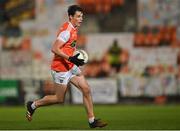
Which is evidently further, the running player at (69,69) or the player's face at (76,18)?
the player's face at (76,18)

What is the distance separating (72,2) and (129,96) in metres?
4.01

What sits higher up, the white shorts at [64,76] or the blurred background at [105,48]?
the white shorts at [64,76]

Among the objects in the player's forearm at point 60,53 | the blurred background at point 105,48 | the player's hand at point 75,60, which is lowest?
the blurred background at point 105,48

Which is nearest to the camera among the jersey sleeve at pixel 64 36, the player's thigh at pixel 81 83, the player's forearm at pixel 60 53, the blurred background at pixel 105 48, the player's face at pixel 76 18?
the player's forearm at pixel 60 53

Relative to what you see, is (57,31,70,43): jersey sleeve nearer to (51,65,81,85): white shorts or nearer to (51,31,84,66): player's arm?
(51,31,84,66): player's arm

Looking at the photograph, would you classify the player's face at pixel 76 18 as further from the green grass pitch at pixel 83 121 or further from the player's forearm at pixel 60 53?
the green grass pitch at pixel 83 121

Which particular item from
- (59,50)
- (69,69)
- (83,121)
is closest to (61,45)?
(59,50)

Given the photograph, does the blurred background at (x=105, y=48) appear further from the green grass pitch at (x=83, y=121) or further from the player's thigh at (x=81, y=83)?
the player's thigh at (x=81, y=83)

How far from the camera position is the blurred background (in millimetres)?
24516

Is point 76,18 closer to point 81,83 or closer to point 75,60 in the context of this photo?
point 75,60

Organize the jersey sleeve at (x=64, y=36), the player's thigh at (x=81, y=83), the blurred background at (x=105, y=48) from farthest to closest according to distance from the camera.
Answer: the blurred background at (x=105, y=48) < the player's thigh at (x=81, y=83) < the jersey sleeve at (x=64, y=36)

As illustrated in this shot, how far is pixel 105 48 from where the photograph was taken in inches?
976

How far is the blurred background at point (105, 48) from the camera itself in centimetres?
2452

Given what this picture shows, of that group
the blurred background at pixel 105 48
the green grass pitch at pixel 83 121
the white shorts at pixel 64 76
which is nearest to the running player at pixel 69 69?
the white shorts at pixel 64 76
